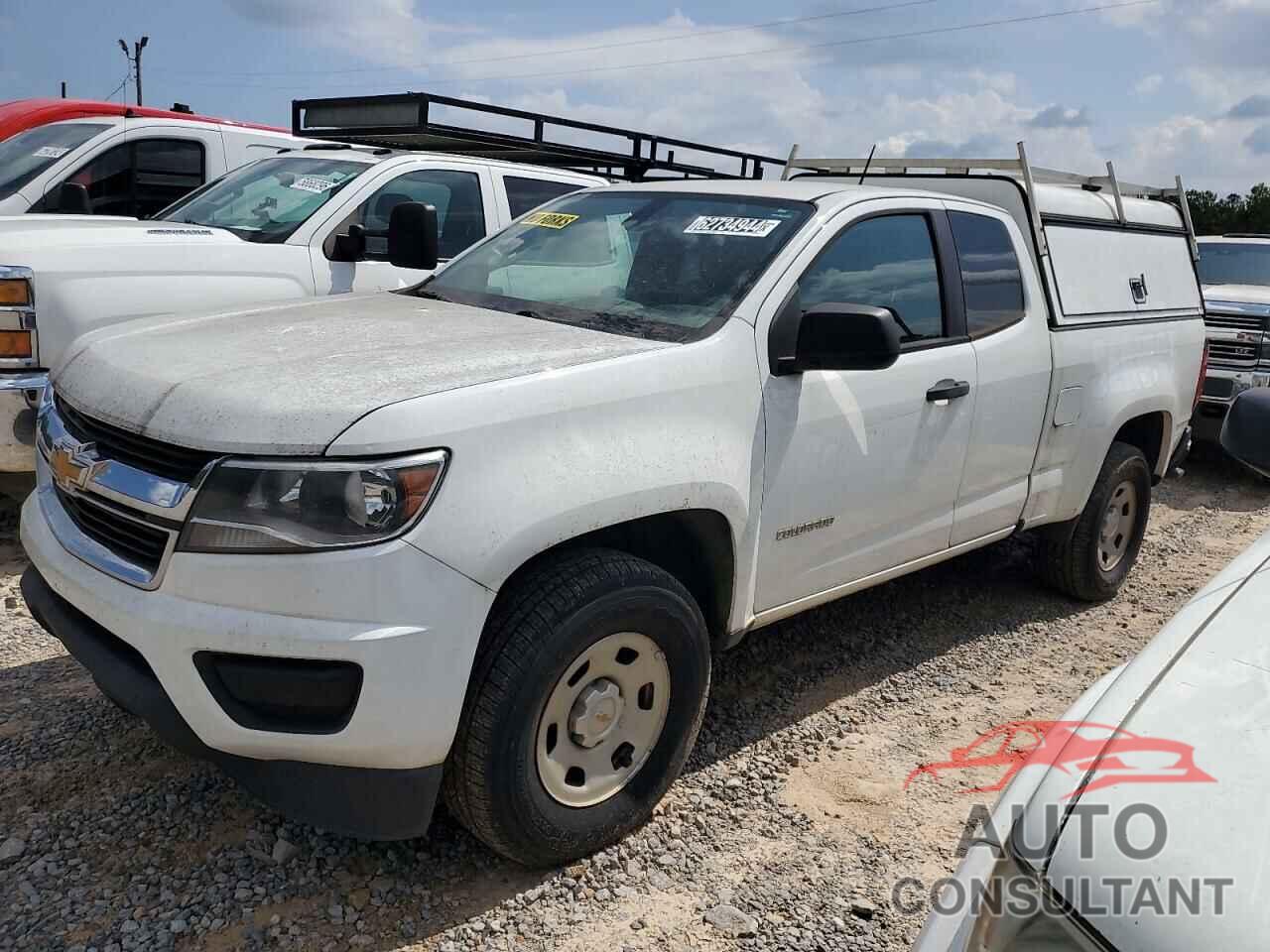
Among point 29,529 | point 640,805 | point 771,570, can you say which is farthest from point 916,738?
point 29,529

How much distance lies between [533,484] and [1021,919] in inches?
54.4

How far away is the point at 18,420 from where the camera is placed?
4324 millimetres

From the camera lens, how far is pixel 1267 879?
1236mm

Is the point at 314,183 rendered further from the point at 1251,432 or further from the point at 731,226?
the point at 1251,432

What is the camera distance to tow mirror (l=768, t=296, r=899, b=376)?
294 cm

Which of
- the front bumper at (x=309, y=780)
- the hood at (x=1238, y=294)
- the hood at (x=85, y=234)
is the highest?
the hood at (x=1238, y=294)

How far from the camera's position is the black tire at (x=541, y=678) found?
2.43 meters

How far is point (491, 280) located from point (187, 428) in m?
1.59

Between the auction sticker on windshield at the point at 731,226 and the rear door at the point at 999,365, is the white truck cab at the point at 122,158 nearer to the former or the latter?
the auction sticker on windshield at the point at 731,226

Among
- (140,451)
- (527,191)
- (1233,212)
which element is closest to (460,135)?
(527,191)

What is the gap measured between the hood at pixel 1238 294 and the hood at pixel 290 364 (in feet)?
26.3

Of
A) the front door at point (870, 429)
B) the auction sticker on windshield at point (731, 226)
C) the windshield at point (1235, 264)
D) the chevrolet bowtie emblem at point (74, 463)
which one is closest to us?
the chevrolet bowtie emblem at point (74, 463)

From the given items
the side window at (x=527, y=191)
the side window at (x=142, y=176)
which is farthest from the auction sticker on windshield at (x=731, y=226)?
the side window at (x=142, y=176)

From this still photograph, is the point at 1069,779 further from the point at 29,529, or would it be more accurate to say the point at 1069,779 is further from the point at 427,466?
the point at 29,529
